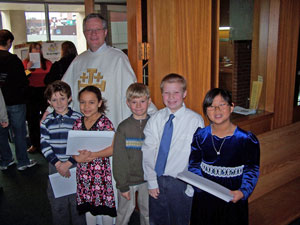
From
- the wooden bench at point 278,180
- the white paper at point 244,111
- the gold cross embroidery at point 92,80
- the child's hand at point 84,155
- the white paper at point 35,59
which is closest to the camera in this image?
the child's hand at point 84,155

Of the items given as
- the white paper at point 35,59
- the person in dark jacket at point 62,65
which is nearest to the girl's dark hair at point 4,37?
the person in dark jacket at point 62,65

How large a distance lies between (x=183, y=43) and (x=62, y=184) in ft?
4.48

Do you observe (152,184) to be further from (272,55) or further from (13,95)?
(13,95)

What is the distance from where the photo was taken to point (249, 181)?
183 cm

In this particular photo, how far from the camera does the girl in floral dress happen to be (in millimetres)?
2199

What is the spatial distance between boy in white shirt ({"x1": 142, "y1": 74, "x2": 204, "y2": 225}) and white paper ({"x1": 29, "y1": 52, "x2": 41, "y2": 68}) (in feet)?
11.3

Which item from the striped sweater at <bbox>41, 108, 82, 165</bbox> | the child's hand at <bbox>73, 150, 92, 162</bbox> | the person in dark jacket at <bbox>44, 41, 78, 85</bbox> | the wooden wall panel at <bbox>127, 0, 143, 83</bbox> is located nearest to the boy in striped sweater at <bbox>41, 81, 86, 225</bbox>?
the striped sweater at <bbox>41, 108, 82, 165</bbox>

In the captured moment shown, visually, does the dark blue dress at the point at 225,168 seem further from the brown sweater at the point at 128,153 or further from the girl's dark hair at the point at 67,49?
the girl's dark hair at the point at 67,49

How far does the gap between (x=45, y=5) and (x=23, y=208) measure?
474cm

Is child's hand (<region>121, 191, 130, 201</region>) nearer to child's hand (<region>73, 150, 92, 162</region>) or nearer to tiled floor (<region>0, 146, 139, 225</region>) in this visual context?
child's hand (<region>73, 150, 92, 162</region>)

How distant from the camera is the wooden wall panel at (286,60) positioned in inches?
120

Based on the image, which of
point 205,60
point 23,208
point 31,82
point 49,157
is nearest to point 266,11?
point 205,60

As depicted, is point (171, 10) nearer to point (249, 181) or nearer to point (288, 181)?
point (249, 181)

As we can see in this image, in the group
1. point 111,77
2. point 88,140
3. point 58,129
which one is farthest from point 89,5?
point 88,140
